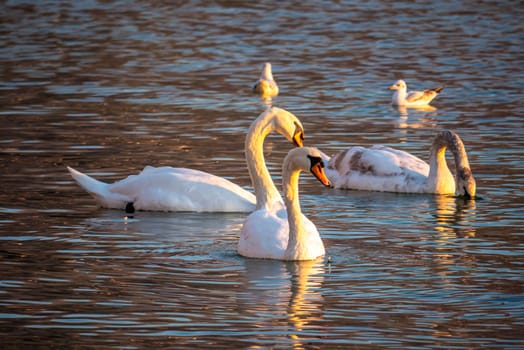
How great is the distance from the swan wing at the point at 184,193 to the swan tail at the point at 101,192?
7 cm

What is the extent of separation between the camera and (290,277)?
12.0 meters

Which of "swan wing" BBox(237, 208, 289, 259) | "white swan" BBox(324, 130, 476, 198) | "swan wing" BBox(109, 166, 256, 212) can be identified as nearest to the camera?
"swan wing" BBox(237, 208, 289, 259)

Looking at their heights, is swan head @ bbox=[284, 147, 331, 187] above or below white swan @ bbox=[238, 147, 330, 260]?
above

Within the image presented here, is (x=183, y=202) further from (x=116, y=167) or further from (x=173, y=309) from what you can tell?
(x=173, y=309)

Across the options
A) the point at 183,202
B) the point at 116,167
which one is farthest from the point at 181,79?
the point at 183,202

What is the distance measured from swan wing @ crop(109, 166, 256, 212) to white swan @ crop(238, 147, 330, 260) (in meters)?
2.33

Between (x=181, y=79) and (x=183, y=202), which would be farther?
(x=181, y=79)

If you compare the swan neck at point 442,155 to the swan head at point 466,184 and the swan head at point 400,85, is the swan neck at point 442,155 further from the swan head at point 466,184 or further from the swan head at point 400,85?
the swan head at point 400,85

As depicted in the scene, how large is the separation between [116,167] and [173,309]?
7713mm

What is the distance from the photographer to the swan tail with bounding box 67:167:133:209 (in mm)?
15734

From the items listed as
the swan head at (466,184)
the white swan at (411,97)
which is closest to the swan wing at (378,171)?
the swan head at (466,184)

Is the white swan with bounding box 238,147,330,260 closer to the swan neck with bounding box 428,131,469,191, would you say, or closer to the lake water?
the lake water

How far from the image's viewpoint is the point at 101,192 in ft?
51.7

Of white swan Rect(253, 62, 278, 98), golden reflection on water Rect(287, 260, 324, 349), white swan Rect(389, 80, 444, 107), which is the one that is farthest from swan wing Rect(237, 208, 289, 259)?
white swan Rect(253, 62, 278, 98)
